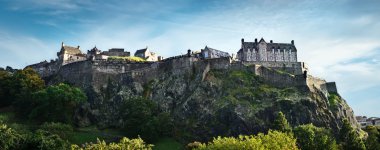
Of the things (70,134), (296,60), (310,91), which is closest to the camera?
(70,134)

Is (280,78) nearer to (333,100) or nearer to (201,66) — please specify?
(333,100)

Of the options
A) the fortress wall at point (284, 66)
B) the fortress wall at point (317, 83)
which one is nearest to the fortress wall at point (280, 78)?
the fortress wall at point (317, 83)

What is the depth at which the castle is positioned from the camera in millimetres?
109812

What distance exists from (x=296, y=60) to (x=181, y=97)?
3627cm

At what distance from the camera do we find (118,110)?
108375 millimetres

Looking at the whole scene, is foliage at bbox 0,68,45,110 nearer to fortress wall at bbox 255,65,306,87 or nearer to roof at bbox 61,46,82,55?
roof at bbox 61,46,82,55

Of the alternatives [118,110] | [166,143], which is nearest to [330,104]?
[166,143]

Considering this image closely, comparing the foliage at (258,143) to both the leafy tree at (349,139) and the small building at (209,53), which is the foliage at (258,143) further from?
the small building at (209,53)

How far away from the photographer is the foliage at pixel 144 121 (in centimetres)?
9562

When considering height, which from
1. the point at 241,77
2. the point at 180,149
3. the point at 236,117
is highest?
the point at 241,77

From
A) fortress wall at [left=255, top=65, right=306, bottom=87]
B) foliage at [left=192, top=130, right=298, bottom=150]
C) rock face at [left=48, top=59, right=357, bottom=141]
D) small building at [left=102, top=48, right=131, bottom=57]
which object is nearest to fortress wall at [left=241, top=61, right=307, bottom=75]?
fortress wall at [left=255, top=65, right=306, bottom=87]

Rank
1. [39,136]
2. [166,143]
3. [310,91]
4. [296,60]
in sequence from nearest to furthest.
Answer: [39,136] → [166,143] → [310,91] → [296,60]

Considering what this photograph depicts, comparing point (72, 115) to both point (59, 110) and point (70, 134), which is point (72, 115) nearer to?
point (59, 110)

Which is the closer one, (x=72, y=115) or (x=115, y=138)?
(x=115, y=138)
